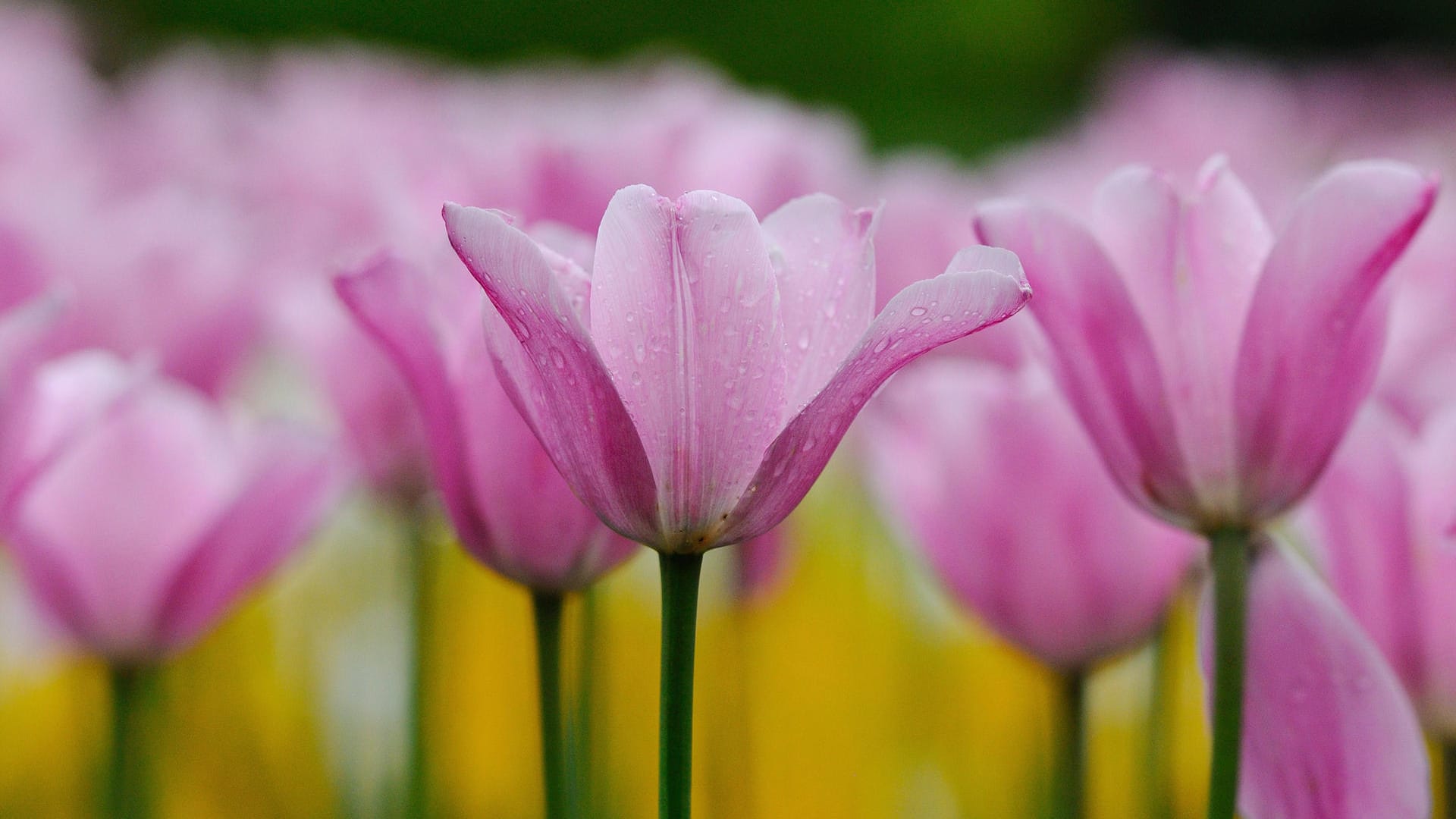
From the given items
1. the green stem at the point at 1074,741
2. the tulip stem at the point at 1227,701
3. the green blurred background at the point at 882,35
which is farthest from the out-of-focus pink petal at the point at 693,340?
the green blurred background at the point at 882,35

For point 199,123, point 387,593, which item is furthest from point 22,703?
point 199,123

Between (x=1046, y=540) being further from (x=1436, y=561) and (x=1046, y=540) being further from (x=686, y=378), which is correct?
(x=686, y=378)

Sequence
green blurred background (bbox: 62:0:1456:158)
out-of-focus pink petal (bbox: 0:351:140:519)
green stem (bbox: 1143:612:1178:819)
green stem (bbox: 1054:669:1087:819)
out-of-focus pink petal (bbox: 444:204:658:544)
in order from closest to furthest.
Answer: out-of-focus pink petal (bbox: 444:204:658:544)
out-of-focus pink petal (bbox: 0:351:140:519)
green stem (bbox: 1054:669:1087:819)
green stem (bbox: 1143:612:1178:819)
green blurred background (bbox: 62:0:1456:158)

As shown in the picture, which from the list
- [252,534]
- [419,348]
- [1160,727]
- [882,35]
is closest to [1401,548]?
[1160,727]

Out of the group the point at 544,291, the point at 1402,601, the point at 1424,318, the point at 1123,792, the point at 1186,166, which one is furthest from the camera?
the point at 1186,166

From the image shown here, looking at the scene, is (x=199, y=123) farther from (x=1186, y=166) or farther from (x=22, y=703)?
(x=1186, y=166)

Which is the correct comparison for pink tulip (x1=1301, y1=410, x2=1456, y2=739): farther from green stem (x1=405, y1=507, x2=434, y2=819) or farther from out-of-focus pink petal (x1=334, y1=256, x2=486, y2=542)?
green stem (x1=405, y1=507, x2=434, y2=819)

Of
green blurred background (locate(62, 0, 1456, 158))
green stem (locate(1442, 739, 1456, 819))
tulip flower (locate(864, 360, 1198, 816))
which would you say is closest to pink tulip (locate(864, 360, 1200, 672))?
tulip flower (locate(864, 360, 1198, 816))
